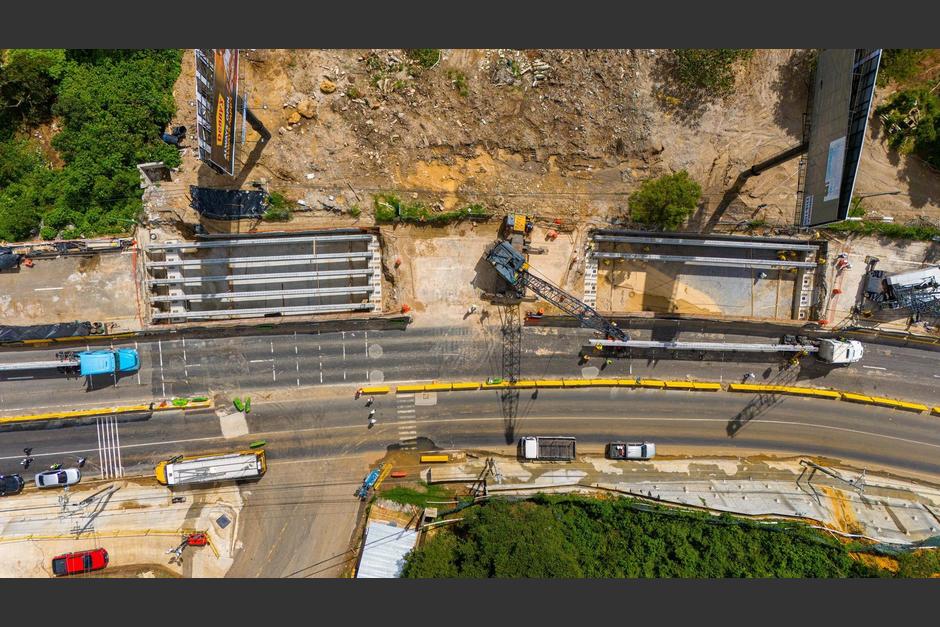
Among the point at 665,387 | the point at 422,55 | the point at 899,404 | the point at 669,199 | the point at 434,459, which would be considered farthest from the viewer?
the point at 899,404

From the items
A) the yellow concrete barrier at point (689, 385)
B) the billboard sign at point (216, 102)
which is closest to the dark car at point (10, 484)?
the billboard sign at point (216, 102)

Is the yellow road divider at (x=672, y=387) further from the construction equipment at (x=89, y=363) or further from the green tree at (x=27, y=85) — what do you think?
the green tree at (x=27, y=85)

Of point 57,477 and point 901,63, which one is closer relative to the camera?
point 57,477

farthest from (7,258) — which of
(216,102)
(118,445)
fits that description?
(216,102)

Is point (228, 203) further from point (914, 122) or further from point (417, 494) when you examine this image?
point (914, 122)

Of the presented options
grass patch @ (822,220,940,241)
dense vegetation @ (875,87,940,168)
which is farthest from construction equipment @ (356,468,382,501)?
dense vegetation @ (875,87,940,168)

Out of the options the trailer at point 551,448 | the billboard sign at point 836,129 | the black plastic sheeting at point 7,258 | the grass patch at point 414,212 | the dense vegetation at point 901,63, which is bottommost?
the trailer at point 551,448

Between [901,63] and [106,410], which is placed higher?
[901,63]
